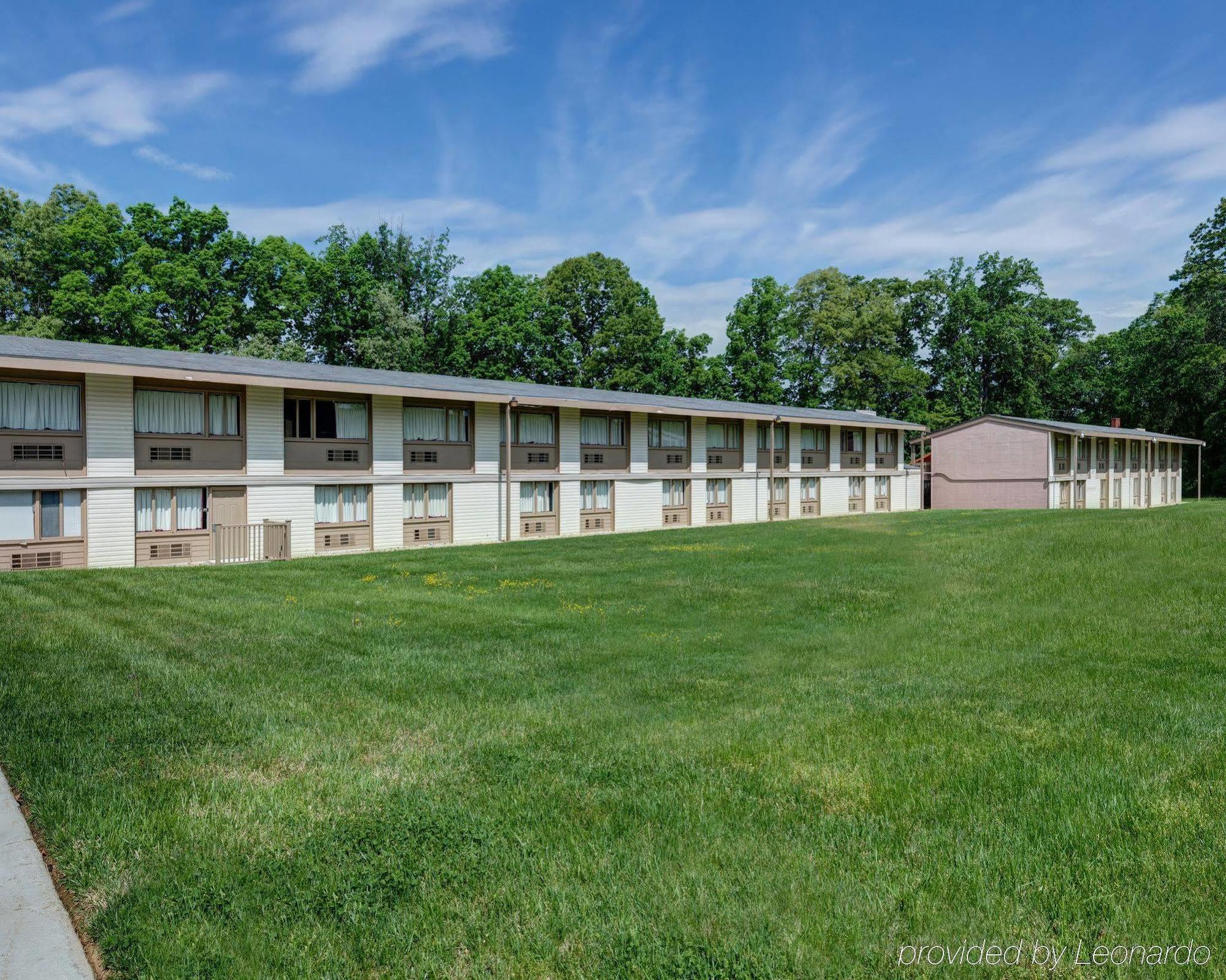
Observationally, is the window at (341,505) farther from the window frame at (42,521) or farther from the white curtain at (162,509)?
the window frame at (42,521)

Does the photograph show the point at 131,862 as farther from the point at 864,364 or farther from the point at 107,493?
the point at 864,364

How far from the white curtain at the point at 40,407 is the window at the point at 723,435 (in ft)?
78.8

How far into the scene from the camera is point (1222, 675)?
7.78 meters

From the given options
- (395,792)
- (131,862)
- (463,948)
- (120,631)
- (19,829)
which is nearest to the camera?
(463,948)

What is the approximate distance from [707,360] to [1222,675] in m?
54.8

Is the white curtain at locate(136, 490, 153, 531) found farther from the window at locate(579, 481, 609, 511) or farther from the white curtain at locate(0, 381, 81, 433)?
the window at locate(579, 481, 609, 511)

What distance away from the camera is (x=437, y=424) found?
26672mm

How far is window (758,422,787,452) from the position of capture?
127 feet

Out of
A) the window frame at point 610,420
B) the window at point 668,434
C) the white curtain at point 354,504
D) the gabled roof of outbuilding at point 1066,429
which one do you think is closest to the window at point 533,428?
the window frame at point 610,420

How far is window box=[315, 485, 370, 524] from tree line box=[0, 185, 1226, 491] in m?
21.1

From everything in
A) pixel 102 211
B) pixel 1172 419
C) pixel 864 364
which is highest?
pixel 102 211

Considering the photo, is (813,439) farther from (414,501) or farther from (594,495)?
(414,501)

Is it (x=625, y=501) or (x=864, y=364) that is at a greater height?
(x=864, y=364)

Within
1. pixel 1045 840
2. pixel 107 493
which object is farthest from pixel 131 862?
pixel 107 493
